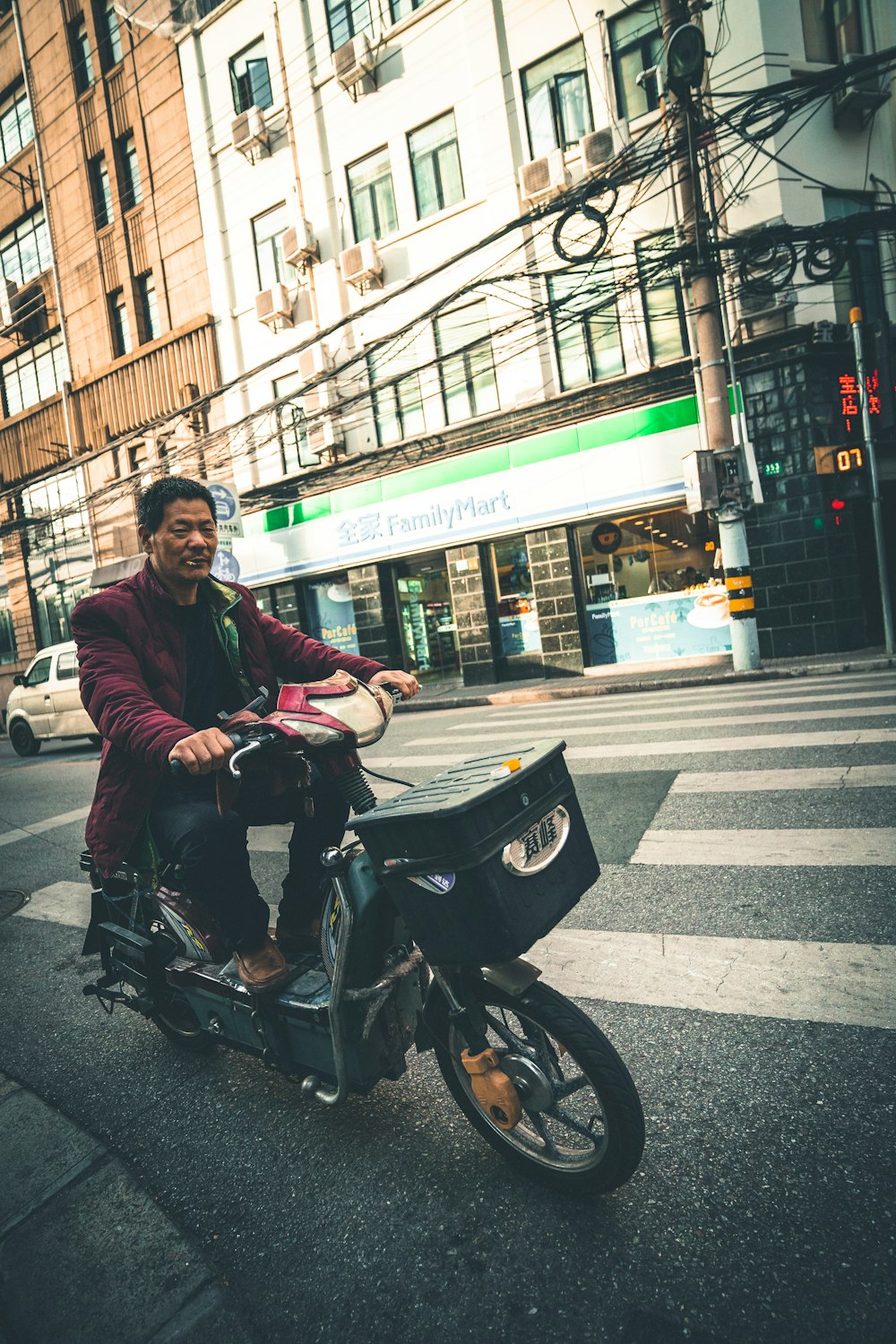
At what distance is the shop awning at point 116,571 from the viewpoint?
18203 mm

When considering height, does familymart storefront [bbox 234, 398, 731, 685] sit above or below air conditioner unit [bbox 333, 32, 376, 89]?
below

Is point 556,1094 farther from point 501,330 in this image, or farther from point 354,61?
point 354,61

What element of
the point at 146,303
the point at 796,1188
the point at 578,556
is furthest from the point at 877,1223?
the point at 146,303

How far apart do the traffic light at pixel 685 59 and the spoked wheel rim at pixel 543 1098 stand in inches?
428

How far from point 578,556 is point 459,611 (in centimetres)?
281

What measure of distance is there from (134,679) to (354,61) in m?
18.1

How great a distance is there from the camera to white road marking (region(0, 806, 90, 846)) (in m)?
6.86

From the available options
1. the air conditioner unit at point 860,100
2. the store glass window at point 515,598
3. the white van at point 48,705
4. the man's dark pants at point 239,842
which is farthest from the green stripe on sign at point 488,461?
the man's dark pants at point 239,842

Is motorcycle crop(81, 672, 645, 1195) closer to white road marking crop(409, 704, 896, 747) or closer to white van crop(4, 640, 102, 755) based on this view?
white road marking crop(409, 704, 896, 747)

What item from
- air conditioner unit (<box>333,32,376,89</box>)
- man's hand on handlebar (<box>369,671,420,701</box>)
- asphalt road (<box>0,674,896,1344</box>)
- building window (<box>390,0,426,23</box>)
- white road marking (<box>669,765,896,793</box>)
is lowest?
asphalt road (<box>0,674,896,1344</box>)

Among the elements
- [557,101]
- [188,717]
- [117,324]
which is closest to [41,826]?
[188,717]

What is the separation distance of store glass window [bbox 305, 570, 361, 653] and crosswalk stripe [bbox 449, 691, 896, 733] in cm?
703

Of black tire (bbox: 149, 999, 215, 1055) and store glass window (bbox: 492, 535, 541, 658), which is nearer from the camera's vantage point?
black tire (bbox: 149, 999, 215, 1055)

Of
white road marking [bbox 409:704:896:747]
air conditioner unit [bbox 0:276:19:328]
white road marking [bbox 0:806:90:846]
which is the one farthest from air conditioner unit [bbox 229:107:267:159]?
white road marking [bbox 0:806:90:846]
